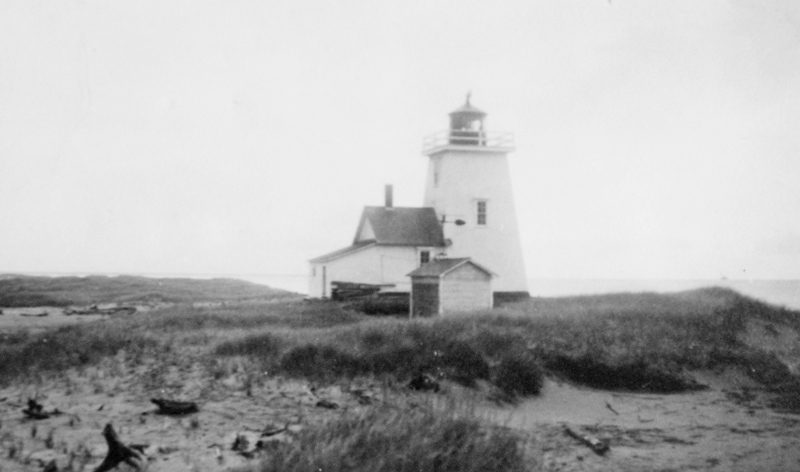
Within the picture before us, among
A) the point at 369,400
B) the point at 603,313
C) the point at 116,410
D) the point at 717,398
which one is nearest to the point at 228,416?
the point at 116,410

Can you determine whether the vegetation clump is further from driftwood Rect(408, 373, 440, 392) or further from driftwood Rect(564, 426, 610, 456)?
driftwood Rect(408, 373, 440, 392)

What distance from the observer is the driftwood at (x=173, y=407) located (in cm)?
1136

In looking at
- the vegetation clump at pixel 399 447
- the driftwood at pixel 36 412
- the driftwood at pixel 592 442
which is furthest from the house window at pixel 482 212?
the driftwood at pixel 36 412

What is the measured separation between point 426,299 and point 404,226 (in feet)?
25.3

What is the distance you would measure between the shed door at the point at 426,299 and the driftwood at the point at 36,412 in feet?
58.3

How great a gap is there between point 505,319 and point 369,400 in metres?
8.82

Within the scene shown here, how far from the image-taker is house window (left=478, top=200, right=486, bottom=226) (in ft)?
115

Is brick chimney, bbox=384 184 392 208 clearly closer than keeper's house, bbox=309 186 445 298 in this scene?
No

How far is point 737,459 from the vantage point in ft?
41.2

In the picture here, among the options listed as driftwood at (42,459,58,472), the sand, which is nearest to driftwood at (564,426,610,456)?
the sand

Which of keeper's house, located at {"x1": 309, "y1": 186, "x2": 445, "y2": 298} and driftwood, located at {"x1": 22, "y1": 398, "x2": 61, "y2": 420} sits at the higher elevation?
keeper's house, located at {"x1": 309, "y1": 186, "x2": 445, "y2": 298}

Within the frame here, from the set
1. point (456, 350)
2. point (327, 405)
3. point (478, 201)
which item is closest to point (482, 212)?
point (478, 201)

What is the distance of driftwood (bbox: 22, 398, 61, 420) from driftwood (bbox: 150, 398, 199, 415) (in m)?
1.48

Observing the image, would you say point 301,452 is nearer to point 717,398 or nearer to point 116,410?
point 116,410
